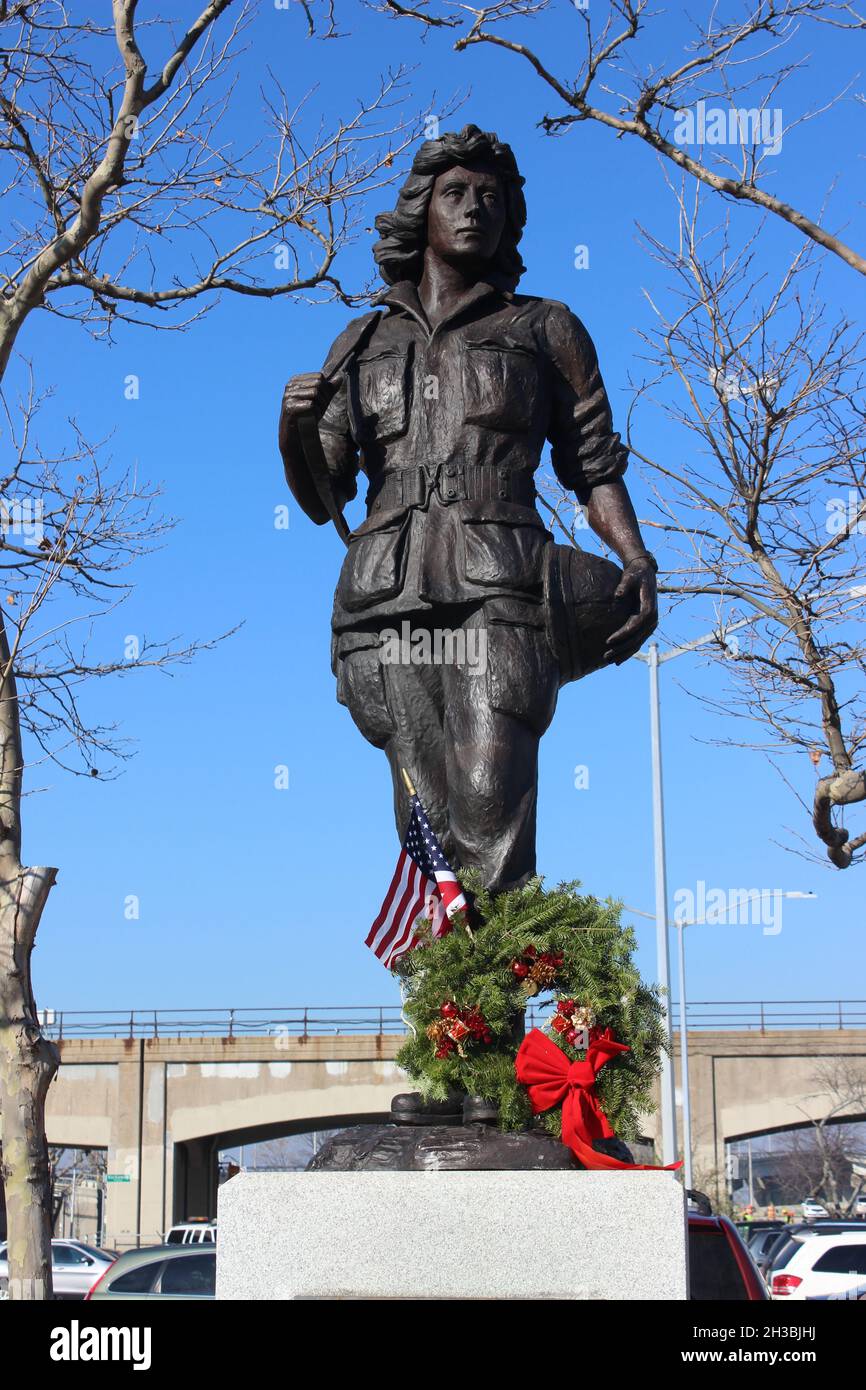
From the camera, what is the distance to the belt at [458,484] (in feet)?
20.9

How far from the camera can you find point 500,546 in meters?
6.24

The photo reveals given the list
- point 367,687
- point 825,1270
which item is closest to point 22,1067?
point 367,687

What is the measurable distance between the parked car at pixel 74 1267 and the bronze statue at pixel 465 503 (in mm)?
21033

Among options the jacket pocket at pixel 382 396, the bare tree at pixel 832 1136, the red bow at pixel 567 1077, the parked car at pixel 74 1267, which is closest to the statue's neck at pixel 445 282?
the jacket pocket at pixel 382 396

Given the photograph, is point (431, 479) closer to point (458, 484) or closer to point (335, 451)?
point (458, 484)

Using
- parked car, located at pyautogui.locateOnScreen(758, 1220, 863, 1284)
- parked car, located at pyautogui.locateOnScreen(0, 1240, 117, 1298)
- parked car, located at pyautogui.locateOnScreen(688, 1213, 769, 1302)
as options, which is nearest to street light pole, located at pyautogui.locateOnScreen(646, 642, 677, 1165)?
parked car, located at pyautogui.locateOnScreen(758, 1220, 863, 1284)

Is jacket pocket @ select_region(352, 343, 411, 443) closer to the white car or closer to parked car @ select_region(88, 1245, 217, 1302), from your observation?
parked car @ select_region(88, 1245, 217, 1302)

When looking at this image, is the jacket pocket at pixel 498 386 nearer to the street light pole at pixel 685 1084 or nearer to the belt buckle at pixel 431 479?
the belt buckle at pixel 431 479

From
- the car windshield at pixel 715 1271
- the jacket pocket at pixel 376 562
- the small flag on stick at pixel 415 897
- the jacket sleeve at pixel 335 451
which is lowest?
the car windshield at pixel 715 1271

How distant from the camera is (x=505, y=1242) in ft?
15.3

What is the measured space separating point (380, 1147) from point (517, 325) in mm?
3272

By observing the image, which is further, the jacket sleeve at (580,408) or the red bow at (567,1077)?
the jacket sleeve at (580,408)
